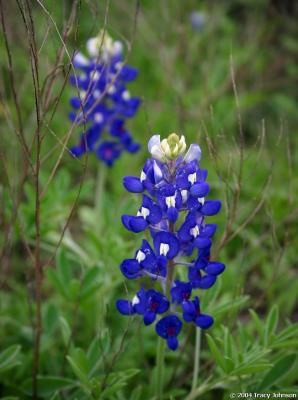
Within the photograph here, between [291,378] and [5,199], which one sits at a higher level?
[5,199]

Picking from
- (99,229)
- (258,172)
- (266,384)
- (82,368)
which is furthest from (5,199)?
(258,172)

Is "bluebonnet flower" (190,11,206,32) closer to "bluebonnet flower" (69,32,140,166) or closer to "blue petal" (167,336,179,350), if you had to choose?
"bluebonnet flower" (69,32,140,166)

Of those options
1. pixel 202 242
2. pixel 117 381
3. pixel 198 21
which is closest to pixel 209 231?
pixel 202 242

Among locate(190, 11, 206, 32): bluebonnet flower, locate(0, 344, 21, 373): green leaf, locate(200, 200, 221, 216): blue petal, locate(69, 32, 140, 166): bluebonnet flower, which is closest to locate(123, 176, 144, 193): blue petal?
locate(200, 200, 221, 216): blue petal

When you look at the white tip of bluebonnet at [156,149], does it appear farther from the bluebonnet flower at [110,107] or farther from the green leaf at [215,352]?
the bluebonnet flower at [110,107]

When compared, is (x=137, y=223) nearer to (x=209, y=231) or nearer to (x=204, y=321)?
(x=209, y=231)

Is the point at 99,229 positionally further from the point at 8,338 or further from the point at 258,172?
the point at 258,172

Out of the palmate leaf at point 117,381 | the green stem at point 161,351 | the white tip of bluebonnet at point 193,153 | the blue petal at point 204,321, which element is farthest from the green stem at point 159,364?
the white tip of bluebonnet at point 193,153
